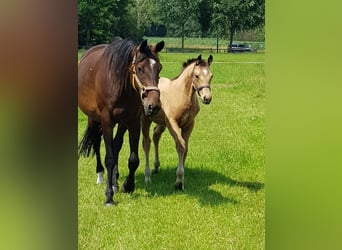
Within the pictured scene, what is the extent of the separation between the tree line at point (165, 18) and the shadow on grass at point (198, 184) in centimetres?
40

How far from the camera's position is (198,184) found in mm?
1396

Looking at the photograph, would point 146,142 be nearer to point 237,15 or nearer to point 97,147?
point 97,147

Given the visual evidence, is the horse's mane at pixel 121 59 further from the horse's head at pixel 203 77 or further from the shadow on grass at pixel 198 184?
the shadow on grass at pixel 198 184

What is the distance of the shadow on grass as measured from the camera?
134cm

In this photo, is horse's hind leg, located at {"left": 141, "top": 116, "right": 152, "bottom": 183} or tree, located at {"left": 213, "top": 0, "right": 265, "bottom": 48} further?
horse's hind leg, located at {"left": 141, "top": 116, "right": 152, "bottom": 183}

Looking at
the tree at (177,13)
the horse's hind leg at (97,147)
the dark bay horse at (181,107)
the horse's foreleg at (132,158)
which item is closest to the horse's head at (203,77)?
the dark bay horse at (181,107)

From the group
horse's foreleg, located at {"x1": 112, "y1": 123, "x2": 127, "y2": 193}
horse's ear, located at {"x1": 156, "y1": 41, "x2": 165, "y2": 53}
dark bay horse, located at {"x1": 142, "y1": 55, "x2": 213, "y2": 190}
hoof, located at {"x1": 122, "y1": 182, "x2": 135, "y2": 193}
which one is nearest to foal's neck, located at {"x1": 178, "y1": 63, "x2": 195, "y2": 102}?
dark bay horse, located at {"x1": 142, "y1": 55, "x2": 213, "y2": 190}

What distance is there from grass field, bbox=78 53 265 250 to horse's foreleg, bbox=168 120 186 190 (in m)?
0.02

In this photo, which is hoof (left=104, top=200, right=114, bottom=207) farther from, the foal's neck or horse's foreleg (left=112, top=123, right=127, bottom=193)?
the foal's neck

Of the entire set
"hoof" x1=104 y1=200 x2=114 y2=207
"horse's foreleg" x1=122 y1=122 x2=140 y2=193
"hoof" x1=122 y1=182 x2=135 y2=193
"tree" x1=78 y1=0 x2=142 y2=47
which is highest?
"tree" x1=78 y1=0 x2=142 y2=47

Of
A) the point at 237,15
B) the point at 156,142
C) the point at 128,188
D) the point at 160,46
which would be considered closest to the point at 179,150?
the point at 156,142

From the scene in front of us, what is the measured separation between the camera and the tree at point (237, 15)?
1273 millimetres
